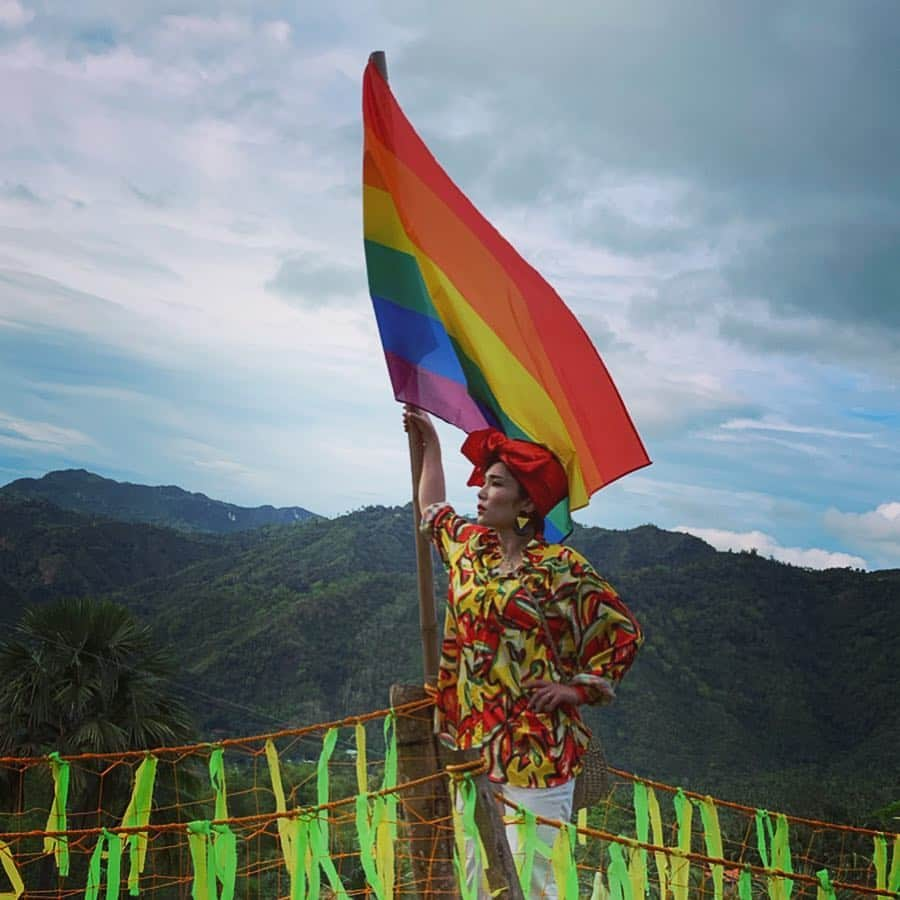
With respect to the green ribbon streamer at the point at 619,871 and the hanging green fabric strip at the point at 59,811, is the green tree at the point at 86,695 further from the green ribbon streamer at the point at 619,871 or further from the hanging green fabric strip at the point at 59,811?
the green ribbon streamer at the point at 619,871

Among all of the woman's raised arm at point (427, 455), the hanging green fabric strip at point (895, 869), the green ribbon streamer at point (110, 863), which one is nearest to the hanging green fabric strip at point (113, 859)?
the green ribbon streamer at point (110, 863)

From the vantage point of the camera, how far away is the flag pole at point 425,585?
2840mm

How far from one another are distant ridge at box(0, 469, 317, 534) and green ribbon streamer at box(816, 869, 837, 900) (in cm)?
4351

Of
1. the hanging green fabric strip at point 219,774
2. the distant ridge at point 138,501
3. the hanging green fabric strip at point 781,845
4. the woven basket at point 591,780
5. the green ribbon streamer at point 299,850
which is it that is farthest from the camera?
the distant ridge at point 138,501

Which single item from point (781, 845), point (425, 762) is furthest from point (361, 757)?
point (781, 845)

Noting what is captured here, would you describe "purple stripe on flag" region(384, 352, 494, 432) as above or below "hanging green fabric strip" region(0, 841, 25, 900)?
above

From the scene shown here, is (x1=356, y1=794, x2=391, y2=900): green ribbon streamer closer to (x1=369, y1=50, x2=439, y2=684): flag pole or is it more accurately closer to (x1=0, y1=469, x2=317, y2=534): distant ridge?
(x1=369, y1=50, x2=439, y2=684): flag pole

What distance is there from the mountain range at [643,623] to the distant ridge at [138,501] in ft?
33.7

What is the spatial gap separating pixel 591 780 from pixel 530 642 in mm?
447

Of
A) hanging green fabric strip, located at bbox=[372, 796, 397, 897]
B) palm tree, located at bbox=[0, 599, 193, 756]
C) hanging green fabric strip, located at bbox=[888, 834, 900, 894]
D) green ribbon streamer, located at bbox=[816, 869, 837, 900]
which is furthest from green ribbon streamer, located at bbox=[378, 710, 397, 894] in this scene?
palm tree, located at bbox=[0, 599, 193, 756]

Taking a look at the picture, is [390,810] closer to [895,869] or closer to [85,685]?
[895,869]

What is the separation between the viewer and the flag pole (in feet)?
9.32

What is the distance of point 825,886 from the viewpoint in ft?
9.61

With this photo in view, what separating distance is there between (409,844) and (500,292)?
1545 millimetres
